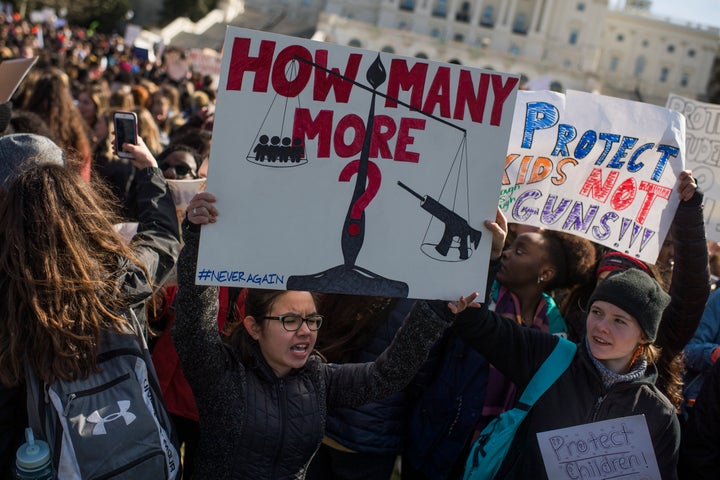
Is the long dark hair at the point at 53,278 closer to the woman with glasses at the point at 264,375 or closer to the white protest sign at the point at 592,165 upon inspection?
the woman with glasses at the point at 264,375

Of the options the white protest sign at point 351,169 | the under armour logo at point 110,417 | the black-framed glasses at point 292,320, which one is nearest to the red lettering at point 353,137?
the white protest sign at point 351,169

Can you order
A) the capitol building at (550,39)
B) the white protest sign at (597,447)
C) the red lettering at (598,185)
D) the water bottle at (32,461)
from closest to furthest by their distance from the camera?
the water bottle at (32,461), the white protest sign at (597,447), the red lettering at (598,185), the capitol building at (550,39)

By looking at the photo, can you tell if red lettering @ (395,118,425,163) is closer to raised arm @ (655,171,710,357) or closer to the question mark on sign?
the question mark on sign

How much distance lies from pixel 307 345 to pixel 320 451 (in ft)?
2.66

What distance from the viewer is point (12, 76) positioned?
371 centimetres

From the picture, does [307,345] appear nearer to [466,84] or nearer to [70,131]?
[466,84]

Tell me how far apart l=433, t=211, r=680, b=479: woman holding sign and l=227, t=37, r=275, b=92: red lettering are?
0.91 meters

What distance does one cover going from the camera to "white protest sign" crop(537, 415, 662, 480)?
237 cm

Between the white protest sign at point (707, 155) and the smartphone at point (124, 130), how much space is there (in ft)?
9.71

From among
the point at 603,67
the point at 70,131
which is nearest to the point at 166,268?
the point at 70,131

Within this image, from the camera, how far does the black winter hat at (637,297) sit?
2473mm

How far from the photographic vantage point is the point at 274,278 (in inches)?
81.8

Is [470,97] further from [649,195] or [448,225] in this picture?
[649,195]

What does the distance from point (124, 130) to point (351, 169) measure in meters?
0.90
